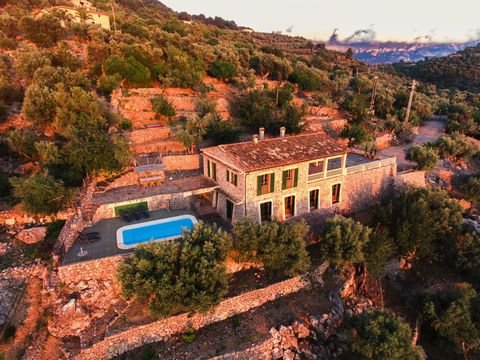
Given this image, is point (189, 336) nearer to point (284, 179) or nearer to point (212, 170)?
point (284, 179)

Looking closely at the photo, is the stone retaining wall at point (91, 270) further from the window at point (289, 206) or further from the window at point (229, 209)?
the window at point (289, 206)

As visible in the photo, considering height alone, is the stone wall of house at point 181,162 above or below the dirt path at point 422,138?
above

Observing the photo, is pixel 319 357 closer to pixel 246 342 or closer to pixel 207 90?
pixel 246 342

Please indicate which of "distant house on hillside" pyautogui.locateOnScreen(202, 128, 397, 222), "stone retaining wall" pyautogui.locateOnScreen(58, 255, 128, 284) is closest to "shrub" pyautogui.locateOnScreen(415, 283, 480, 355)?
"distant house on hillside" pyautogui.locateOnScreen(202, 128, 397, 222)

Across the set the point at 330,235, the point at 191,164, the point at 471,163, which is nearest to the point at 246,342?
the point at 330,235

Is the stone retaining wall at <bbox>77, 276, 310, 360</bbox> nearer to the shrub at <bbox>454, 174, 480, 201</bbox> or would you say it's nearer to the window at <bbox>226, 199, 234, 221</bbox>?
the window at <bbox>226, 199, 234, 221</bbox>

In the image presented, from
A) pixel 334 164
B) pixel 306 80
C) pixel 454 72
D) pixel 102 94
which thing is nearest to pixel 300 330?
pixel 334 164

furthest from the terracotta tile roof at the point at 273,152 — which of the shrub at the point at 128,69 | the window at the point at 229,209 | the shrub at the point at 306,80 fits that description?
the shrub at the point at 306,80
